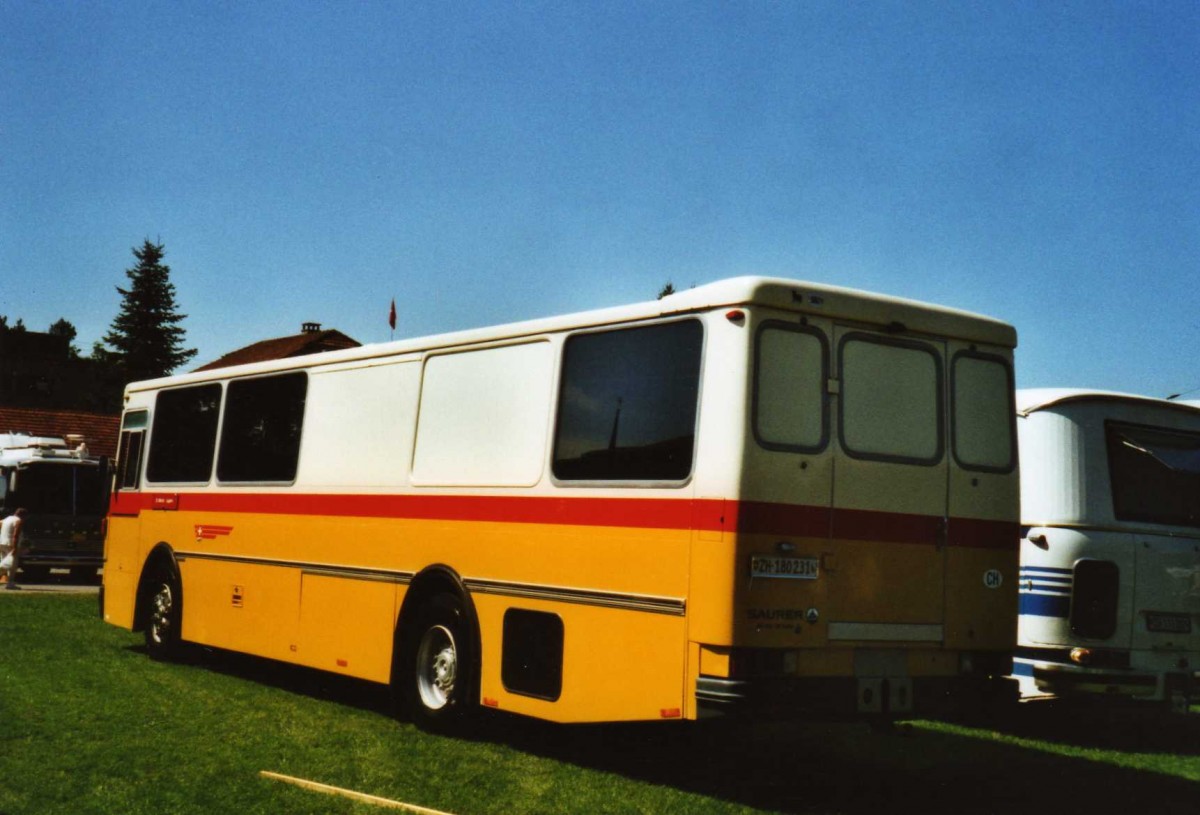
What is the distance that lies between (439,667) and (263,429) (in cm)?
396

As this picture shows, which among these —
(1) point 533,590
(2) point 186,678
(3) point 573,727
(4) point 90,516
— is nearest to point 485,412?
(1) point 533,590

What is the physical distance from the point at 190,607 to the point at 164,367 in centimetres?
5863

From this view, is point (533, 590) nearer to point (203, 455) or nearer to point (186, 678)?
point (186, 678)

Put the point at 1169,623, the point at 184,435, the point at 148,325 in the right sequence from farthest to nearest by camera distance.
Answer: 1. the point at 148,325
2. the point at 184,435
3. the point at 1169,623

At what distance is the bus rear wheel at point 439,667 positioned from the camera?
9969 mm

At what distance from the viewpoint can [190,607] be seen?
14219mm

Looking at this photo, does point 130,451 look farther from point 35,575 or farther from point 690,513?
point 35,575

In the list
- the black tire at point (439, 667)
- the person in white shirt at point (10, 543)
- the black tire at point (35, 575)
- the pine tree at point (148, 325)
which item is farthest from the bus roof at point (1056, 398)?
the pine tree at point (148, 325)

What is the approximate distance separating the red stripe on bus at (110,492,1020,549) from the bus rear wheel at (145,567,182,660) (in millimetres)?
3913

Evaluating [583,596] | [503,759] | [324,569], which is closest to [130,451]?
[324,569]

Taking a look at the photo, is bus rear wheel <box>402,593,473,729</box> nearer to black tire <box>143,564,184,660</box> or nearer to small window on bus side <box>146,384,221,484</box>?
small window on bus side <box>146,384,221,484</box>

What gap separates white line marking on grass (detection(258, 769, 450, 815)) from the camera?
24.1ft

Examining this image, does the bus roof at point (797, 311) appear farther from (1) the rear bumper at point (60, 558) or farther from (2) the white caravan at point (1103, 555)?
(1) the rear bumper at point (60, 558)

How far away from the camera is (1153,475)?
11523 mm
